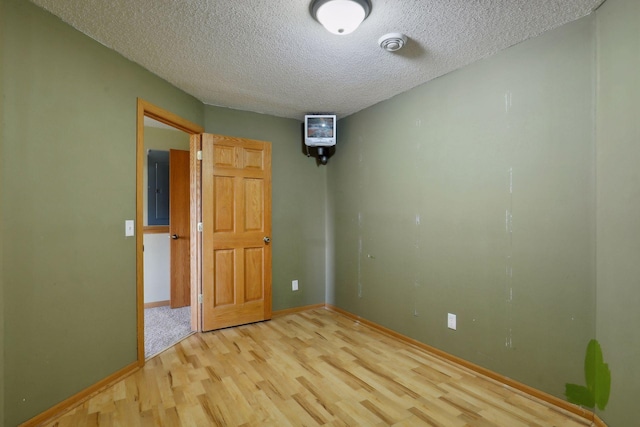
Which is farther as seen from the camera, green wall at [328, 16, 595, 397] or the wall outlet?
the wall outlet

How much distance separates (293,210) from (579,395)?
3053mm

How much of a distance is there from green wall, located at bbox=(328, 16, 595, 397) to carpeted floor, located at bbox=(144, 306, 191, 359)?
6.81 feet

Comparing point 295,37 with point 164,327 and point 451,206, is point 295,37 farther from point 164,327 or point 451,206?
point 164,327

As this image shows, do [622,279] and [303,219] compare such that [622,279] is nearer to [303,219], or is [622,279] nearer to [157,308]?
[303,219]

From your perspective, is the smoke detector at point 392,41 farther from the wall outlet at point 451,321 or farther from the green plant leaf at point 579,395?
the green plant leaf at point 579,395

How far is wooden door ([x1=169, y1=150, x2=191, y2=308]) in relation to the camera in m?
4.01

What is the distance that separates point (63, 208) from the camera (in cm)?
192

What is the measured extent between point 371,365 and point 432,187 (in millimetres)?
1626

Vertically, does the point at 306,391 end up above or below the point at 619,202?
below

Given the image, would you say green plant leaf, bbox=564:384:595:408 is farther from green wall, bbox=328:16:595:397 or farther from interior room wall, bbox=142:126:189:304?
interior room wall, bbox=142:126:189:304

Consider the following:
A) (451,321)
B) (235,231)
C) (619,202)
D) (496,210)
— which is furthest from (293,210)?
(619,202)

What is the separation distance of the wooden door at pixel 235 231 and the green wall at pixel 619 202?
115 inches

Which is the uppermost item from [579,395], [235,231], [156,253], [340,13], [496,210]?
[340,13]

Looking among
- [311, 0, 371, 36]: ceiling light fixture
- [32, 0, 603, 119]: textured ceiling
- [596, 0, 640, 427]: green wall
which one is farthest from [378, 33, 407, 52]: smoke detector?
[596, 0, 640, 427]: green wall
